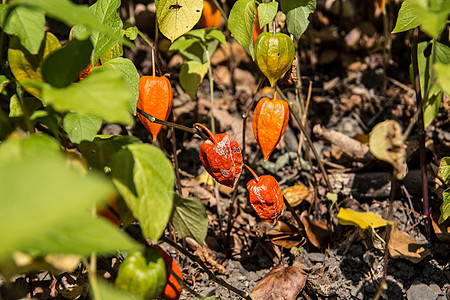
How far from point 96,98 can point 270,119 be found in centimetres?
71

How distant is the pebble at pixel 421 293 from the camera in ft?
5.00

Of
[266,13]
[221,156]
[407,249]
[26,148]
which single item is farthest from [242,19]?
[407,249]

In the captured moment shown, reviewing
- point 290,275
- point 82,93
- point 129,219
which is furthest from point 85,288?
point 82,93

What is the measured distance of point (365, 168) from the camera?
206cm

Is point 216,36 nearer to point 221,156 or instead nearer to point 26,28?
point 221,156

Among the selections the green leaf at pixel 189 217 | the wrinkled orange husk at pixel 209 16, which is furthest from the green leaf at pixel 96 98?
the wrinkled orange husk at pixel 209 16

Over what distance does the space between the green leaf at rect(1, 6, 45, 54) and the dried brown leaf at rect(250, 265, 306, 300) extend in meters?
1.10

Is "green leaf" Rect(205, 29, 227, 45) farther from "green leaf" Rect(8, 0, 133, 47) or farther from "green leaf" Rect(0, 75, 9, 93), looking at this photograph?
"green leaf" Rect(8, 0, 133, 47)

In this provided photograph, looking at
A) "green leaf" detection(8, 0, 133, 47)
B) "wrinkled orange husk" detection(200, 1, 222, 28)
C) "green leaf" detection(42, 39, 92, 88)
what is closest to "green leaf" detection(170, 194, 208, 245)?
"green leaf" detection(42, 39, 92, 88)

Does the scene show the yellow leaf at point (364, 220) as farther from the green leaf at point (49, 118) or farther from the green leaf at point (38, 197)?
the green leaf at point (38, 197)

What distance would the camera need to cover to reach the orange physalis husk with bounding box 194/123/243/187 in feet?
4.30

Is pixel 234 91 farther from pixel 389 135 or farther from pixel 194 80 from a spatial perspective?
pixel 389 135

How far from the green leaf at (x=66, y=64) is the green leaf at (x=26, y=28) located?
91 millimetres

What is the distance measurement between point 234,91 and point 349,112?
68cm
